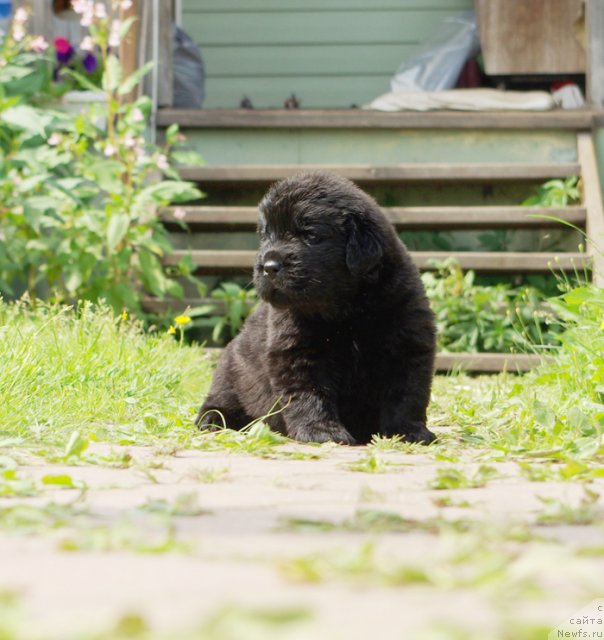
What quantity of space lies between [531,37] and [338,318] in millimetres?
5601

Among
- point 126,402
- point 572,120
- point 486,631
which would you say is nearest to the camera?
point 486,631

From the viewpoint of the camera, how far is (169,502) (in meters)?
2.10

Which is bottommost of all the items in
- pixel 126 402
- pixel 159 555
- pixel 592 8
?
pixel 126 402

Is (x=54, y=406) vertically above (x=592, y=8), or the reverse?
(x=592, y=8)

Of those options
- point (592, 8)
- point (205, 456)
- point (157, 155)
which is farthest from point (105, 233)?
point (592, 8)

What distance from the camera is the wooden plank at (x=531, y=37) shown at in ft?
27.5

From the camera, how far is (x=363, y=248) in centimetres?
353

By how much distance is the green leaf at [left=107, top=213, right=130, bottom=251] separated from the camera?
5.95 meters

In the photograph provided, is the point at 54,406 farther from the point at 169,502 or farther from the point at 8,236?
the point at 8,236

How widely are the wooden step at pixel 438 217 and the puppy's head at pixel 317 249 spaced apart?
3.37 metres

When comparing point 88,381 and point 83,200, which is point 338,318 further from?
point 83,200

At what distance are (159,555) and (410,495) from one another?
84cm

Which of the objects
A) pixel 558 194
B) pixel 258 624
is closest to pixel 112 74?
pixel 558 194

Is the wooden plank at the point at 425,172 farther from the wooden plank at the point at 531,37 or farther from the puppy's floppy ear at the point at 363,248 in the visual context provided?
the puppy's floppy ear at the point at 363,248
